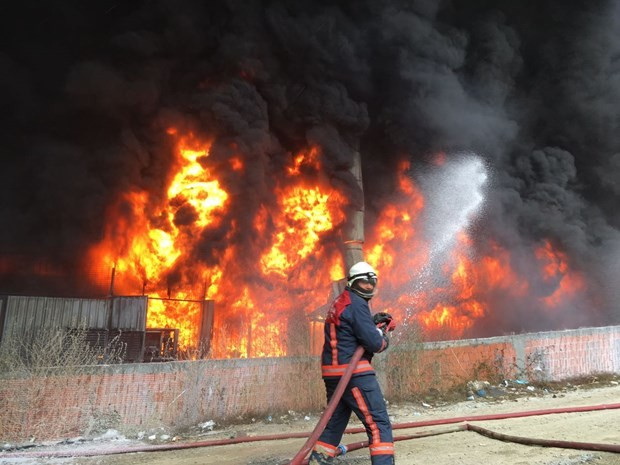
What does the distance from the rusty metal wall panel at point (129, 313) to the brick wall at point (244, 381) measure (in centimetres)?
816

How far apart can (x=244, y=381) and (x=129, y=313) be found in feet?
28.1

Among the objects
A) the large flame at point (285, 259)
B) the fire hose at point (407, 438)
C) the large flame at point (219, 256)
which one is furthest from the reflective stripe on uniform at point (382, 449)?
the large flame at point (219, 256)

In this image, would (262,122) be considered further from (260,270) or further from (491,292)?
(491,292)

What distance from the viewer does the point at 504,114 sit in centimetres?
2042

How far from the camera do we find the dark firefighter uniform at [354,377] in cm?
362

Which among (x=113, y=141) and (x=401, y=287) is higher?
(x=113, y=141)

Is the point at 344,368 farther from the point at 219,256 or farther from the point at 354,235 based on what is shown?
the point at 354,235

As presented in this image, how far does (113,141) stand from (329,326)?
1769 centimetres

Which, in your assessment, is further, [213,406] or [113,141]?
[113,141]

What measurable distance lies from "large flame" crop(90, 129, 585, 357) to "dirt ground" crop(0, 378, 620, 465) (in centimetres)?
926

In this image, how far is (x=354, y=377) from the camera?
3.77 meters

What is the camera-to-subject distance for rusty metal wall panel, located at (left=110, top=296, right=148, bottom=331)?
1388 cm

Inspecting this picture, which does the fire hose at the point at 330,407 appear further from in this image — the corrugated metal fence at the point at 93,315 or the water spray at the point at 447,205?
the water spray at the point at 447,205

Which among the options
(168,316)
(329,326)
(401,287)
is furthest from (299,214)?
(329,326)
